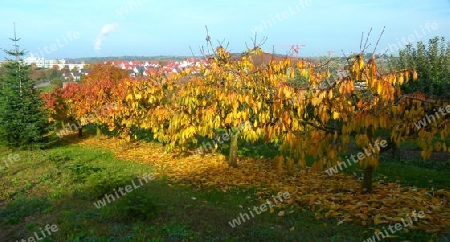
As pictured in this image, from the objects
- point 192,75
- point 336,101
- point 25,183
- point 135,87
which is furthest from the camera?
point 135,87

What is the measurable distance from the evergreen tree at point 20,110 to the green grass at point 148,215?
16.8ft

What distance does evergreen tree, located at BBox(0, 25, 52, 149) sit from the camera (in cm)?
1408

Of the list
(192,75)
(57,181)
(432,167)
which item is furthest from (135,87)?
(432,167)

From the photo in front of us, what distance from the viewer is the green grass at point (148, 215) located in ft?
17.9

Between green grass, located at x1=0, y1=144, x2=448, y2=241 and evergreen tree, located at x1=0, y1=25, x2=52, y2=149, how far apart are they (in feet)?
16.8

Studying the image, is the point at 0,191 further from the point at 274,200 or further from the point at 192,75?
the point at 274,200

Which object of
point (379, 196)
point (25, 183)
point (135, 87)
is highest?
point (135, 87)

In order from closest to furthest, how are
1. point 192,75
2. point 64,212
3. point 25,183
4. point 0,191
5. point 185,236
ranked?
point 185,236, point 64,212, point 0,191, point 25,183, point 192,75

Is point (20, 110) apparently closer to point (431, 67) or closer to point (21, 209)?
point (21, 209)

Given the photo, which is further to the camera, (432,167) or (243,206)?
(432,167)

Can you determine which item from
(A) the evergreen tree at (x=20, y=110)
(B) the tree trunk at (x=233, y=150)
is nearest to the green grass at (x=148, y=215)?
(B) the tree trunk at (x=233, y=150)

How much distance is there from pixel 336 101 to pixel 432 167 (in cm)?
640

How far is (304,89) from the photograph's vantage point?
6090mm

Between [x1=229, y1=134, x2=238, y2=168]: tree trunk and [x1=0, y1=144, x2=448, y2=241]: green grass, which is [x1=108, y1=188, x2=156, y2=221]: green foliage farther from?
[x1=229, y1=134, x2=238, y2=168]: tree trunk
